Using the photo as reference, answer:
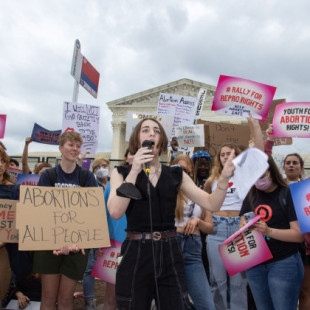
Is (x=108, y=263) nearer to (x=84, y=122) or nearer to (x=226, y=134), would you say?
(x=84, y=122)

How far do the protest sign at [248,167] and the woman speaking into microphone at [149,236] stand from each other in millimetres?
56

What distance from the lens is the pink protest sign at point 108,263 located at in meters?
3.49

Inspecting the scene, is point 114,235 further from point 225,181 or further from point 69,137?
point 225,181

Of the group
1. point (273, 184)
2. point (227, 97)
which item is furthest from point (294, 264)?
point (227, 97)

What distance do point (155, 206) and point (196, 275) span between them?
1.32 metres

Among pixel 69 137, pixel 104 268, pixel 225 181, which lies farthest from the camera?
pixel 104 268

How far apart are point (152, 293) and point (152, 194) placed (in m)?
0.57

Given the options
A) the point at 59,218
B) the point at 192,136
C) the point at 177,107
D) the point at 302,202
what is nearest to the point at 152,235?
the point at 59,218

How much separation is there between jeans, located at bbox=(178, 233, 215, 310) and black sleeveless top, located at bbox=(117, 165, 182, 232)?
→ 1.15 m

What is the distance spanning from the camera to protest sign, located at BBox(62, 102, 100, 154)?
6.16m

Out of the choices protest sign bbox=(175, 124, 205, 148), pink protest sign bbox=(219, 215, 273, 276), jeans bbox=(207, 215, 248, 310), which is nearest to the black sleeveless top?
pink protest sign bbox=(219, 215, 273, 276)

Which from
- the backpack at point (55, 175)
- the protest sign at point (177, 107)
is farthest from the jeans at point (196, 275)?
the protest sign at point (177, 107)

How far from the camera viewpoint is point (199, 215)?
10.9 feet

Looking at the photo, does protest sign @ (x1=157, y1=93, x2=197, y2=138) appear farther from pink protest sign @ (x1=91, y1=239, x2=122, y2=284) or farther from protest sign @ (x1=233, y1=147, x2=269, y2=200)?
protest sign @ (x1=233, y1=147, x2=269, y2=200)
